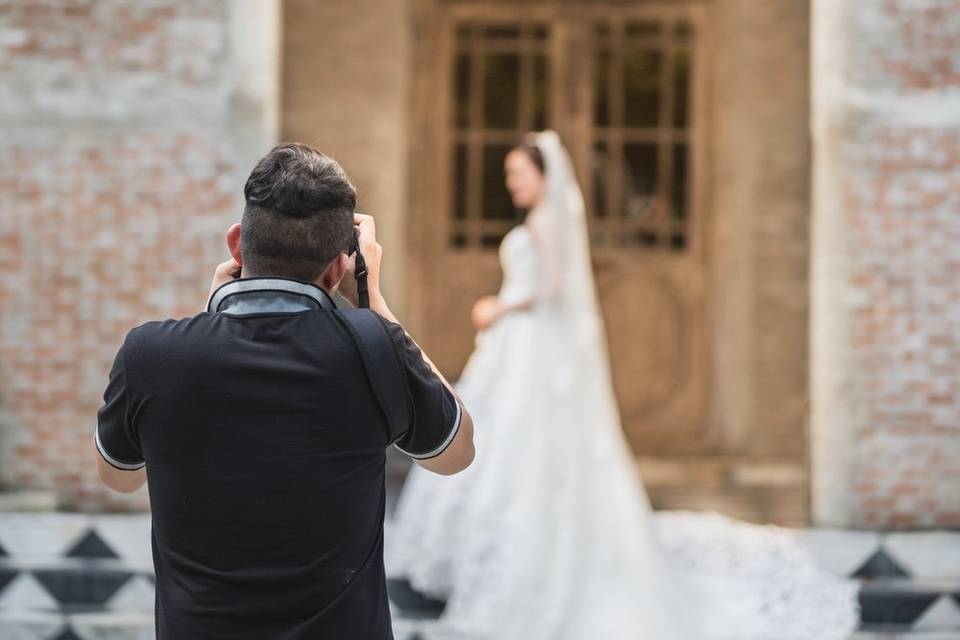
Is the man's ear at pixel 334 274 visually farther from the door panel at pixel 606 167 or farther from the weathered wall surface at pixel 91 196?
the door panel at pixel 606 167

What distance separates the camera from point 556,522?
453 cm

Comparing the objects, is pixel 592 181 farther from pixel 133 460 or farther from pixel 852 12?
pixel 133 460

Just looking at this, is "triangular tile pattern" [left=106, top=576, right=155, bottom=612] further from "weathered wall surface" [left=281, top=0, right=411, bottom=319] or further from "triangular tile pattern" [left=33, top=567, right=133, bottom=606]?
"weathered wall surface" [left=281, top=0, right=411, bottom=319]

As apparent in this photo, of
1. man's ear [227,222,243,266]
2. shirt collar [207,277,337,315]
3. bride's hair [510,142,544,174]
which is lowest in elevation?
shirt collar [207,277,337,315]

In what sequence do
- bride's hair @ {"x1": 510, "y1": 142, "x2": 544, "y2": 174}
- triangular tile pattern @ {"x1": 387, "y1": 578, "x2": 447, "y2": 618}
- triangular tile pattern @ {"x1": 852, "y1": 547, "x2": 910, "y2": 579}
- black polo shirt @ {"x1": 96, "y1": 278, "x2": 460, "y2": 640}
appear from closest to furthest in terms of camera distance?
black polo shirt @ {"x1": 96, "y1": 278, "x2": 460, "y2": 640} < triangular tile pattern @ {"x1": 387, "y1": 578, "x2": 447, "y2": 618} < triangular tile pattern @ {"x1": 852, "y1": 547, "x2": 910, "y2": 579} < bride's hair @ {"x1": 510, "y1": 142, "x2": 544, "y2": 174}

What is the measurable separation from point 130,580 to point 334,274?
3.25m

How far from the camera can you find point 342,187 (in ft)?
5.70

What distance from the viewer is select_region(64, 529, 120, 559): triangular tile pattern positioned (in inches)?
185

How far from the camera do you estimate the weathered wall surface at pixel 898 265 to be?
4.81 m

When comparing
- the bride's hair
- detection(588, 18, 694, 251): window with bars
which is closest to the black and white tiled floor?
the bride's hair

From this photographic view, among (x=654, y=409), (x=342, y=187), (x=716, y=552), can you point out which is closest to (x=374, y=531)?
(x=342, y=187)

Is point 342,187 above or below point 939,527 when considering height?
above

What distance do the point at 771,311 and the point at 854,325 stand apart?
2.82 m

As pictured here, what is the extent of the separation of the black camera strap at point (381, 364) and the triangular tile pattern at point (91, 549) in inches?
134
